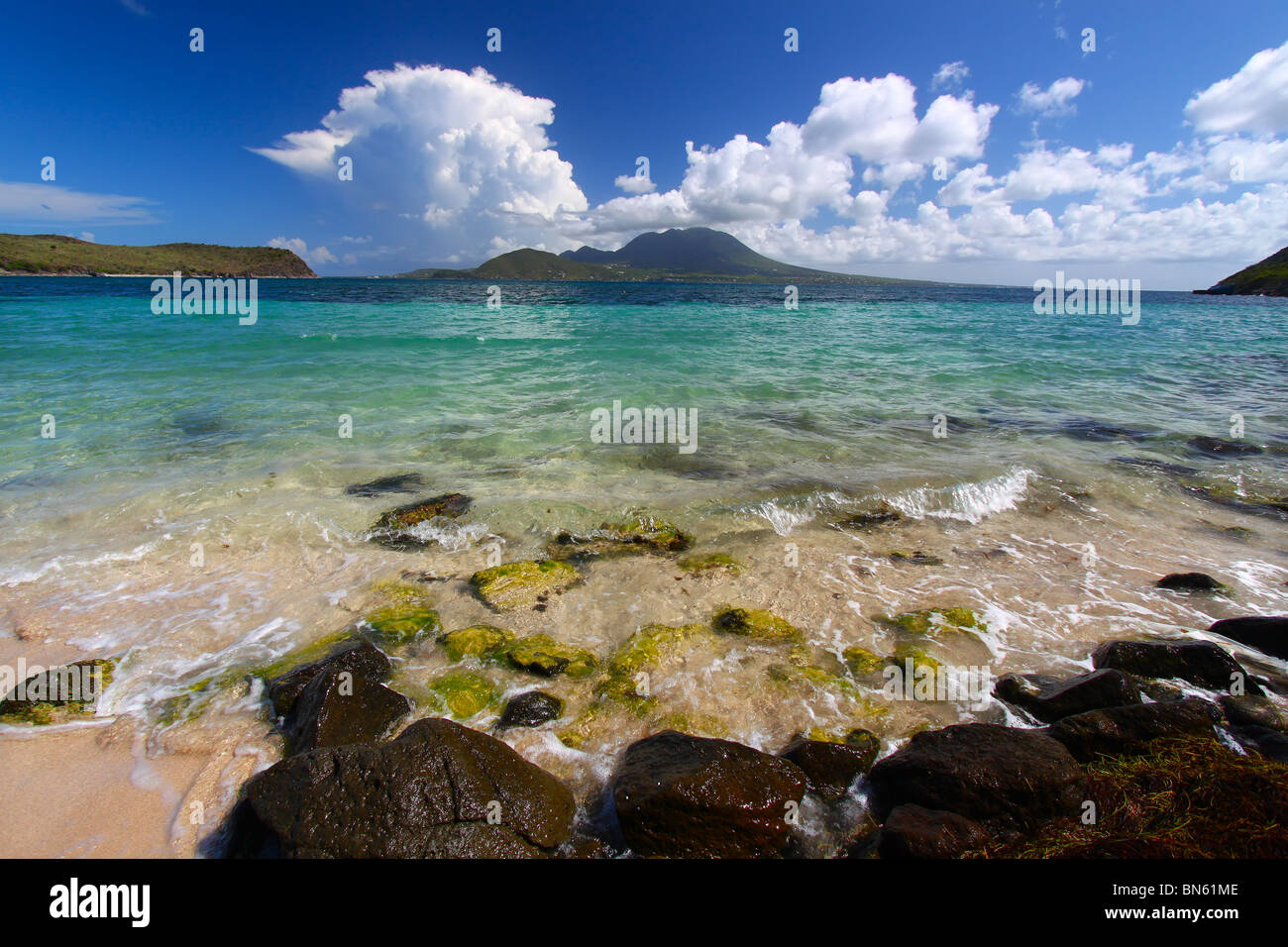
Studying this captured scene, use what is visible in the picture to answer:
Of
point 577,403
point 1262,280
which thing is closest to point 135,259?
point 577,403

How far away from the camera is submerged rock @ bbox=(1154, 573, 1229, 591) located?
684 centimetres

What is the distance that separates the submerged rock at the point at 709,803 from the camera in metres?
3.55

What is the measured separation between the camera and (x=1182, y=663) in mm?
5125

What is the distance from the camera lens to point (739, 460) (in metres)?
11.5

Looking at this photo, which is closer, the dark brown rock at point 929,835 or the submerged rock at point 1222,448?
the dark brown rock at point 929,835

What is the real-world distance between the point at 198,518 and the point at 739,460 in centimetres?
971

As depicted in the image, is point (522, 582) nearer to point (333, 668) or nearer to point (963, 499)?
point (333, 668)

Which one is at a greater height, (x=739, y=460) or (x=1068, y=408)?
(x=1068, y=408)

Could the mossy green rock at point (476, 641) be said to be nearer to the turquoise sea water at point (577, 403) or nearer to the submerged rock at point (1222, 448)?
the turquoise sea water at point (577, 403)

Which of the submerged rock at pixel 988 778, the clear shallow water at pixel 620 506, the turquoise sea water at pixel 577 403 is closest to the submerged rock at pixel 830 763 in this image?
the submerged rock at pixel 988 778

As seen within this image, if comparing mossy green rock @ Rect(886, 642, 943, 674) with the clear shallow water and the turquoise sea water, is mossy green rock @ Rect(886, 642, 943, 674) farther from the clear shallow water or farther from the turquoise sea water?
the turquoise sea water

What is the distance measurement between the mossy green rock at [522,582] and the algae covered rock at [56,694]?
11.6 ft
